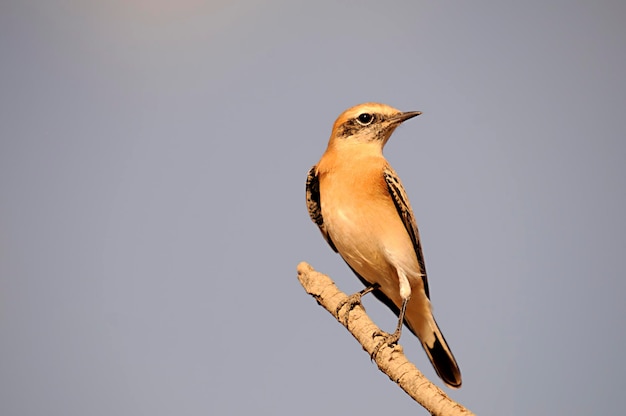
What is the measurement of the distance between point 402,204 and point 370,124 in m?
0.68

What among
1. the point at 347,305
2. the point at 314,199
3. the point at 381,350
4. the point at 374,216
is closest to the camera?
the point at 381,350

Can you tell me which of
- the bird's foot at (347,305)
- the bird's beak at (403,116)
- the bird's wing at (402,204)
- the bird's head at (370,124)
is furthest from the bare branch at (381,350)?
the bird's beak at (403,116)

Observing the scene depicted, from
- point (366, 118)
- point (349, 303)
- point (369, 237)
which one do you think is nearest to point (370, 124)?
point (366, 118)

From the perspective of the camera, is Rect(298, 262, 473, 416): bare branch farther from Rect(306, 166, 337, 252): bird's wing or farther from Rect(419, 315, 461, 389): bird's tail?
Rect(419, 315, 461, 389): bird's tail

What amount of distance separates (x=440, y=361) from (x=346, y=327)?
38.4 inches

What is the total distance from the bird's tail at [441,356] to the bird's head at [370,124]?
1469 millimetres

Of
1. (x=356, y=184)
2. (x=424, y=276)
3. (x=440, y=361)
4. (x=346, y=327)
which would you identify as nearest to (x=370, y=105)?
(x=356, y=184)

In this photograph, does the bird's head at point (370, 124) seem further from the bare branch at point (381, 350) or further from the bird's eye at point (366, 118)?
the bare branch at point (381, 350)

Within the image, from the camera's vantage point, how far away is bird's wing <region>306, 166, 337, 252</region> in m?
4.61

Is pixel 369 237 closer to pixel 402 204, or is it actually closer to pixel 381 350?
pixel 402 204

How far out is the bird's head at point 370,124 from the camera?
449cm

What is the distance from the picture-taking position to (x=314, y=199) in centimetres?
465

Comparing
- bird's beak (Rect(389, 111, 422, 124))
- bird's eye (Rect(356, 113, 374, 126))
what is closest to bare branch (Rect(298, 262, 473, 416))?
bird's eye (Rect(356, 113, 374, 126))

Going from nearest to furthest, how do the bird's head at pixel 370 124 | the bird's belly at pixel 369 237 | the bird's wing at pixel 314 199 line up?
1. the bird's belly at pixel 369 237
2. the bird's head at pixel 370 124
3. the bird's wing at pixel 314 199
